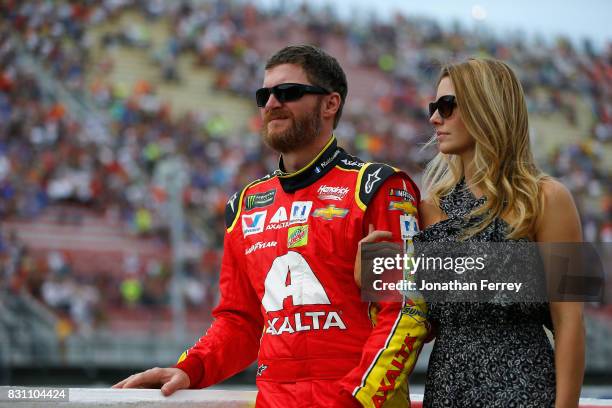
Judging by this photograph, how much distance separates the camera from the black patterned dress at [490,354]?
89.8 inches

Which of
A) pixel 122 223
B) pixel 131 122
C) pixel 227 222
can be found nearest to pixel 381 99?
pixel 131 122

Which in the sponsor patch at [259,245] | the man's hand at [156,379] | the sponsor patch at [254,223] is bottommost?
the man's hand at [156,379]

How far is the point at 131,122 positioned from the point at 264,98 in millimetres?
15519

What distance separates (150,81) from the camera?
67.9ft

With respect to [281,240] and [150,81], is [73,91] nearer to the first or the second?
[150,81]

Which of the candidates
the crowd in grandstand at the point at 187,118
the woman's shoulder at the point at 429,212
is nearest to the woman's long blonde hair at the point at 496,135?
the woman's shoulder at the point at 429,212

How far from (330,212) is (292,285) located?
25 cm

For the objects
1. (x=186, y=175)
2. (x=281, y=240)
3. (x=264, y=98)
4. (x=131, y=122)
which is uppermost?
(x=131, y=122)

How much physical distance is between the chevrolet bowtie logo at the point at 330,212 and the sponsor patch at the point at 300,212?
0.03 m

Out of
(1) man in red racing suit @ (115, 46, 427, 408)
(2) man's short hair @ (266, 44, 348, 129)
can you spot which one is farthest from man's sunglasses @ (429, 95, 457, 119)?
(2) man's short hair @ (266, 44, 348, 129)

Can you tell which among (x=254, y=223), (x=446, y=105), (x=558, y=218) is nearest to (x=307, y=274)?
(x=254, y=223)

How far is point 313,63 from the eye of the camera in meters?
2.91

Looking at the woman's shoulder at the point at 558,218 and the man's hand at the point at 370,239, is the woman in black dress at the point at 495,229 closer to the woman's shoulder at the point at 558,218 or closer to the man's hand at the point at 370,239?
the woman's shoulder at the point at 558,218

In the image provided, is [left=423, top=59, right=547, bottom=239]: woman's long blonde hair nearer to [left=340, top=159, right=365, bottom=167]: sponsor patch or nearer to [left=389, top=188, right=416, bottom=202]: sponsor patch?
[left=389, top=188, right=416, bottom=202]: sponsor patch
